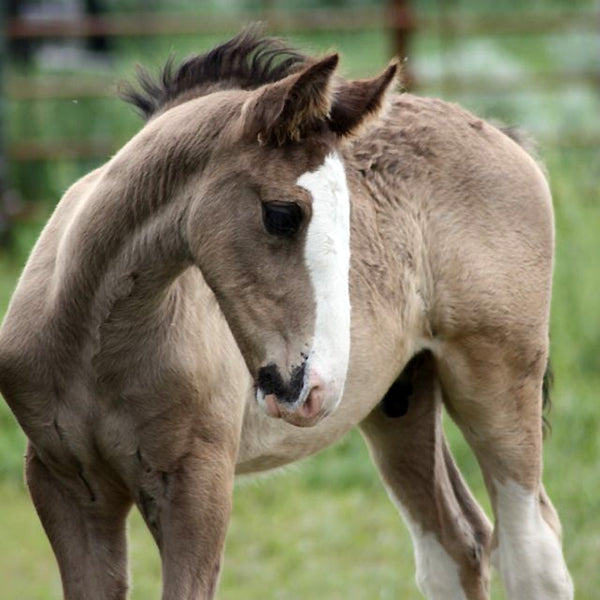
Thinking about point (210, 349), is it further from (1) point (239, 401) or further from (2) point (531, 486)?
(2) point (531, 486)

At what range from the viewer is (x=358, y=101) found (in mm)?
3754

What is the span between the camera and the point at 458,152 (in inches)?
190

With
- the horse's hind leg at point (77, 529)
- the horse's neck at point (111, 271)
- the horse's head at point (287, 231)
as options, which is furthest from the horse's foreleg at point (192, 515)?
the horse's head at point (287, 231)

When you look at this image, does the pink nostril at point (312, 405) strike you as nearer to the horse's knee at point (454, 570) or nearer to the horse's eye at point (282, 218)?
the horse's eye at point (282, 218)

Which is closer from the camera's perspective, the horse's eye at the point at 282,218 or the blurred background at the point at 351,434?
the horse's eye at the point at 282,218

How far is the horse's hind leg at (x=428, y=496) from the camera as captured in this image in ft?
17.2

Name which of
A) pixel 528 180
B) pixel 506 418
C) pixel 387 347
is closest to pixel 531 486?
pixel 506 418

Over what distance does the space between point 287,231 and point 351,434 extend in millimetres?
4444

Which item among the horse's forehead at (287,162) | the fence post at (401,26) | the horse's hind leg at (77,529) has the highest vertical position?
the horse's forehead at (287,162)

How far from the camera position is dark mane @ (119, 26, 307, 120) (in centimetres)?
412

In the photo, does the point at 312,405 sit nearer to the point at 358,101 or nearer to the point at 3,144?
the point at 358,101

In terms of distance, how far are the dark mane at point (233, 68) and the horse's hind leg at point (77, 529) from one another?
1144 mm

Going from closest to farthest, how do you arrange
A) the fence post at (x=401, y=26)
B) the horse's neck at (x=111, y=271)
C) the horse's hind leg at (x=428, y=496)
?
the horse's neck at (x=111, y=271)
the horse's hind leg at (x=428, y=496)
the fence post at (x=401, y=26)

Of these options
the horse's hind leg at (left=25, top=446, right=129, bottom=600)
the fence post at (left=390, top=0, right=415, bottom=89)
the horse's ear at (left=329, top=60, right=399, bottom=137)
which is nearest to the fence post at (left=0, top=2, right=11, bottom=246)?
the fence post at (left=390, top=0, right=415, bottom=89)
